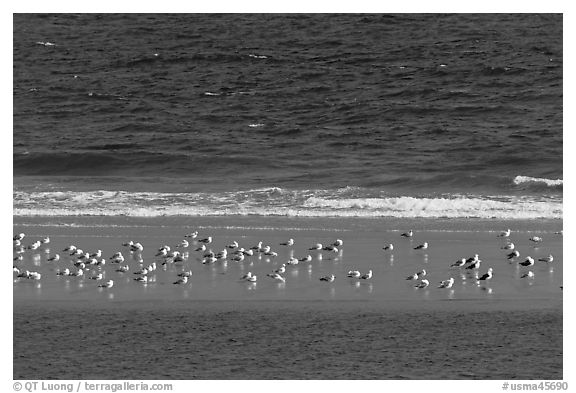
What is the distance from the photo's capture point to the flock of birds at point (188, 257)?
54.5 feet

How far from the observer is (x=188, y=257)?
18.7 meters

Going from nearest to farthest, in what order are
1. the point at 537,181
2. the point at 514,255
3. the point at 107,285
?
1. the point at 107,285
2. the point at 514,255
3. the point at 537,181

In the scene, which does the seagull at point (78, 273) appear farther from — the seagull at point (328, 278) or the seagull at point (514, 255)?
the seagull at point (514, 255)

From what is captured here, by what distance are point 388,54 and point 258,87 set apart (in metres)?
6.99

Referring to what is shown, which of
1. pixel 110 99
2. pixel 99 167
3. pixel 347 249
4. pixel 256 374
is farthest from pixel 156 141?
pixel 256 374

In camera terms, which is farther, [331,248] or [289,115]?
[289,115]

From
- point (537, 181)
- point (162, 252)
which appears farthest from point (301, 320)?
point (537, 181)

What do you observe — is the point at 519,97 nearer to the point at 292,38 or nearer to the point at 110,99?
the point at 292,38

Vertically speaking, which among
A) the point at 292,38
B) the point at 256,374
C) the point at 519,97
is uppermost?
the point at 292,38

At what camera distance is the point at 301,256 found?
18844 millimetres

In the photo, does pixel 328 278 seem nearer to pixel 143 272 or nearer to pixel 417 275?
pixel 417 275

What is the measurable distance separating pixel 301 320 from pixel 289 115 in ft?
85.5

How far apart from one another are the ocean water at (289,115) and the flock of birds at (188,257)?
449cm

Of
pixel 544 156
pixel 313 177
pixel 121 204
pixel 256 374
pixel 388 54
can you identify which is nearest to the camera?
pixel 256 374
